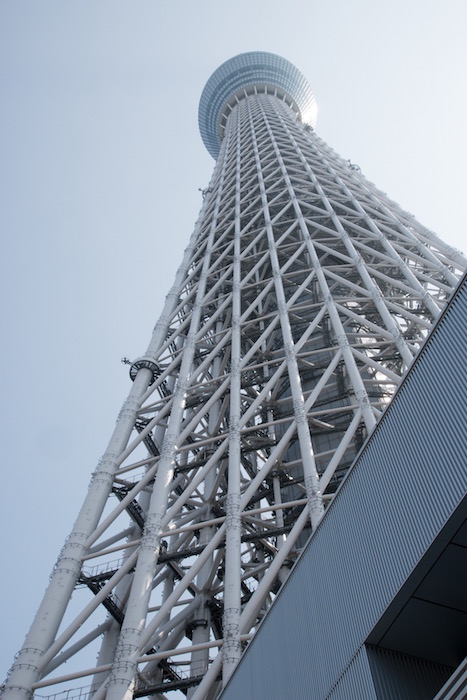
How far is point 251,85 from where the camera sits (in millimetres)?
84250

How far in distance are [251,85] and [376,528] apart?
274 ft

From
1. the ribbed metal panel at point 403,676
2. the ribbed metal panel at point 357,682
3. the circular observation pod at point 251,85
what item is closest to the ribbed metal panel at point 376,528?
the ribbed metal panel at point 357,682

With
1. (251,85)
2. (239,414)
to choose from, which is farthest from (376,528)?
(251,85)

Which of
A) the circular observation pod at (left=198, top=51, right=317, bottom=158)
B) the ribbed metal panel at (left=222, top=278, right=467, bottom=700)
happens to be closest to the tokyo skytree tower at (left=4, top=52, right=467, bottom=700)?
the ribbed metal panel at (left=222, top=278, right=467, bottom=700)

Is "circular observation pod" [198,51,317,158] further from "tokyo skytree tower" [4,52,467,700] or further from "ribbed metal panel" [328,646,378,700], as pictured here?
"ribbed metal panel" [328,646,378,700]

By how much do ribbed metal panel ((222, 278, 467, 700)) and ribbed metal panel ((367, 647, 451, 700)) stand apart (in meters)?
0.36

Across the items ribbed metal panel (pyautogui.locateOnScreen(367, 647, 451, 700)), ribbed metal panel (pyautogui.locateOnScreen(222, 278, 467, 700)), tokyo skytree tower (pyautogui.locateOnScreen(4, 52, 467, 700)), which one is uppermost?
tokyo skytree tower (pyautogui.locateOnScreen(4, 52, 467, 700))

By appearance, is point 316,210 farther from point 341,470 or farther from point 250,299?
point 341,470

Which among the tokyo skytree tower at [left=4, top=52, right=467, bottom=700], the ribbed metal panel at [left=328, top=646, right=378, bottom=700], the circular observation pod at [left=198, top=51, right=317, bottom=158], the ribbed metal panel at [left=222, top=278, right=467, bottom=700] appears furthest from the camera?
the circular observation pod at [left=198, top=51, right=317, bottom=158]

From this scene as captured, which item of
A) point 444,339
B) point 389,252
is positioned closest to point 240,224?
point 389,252

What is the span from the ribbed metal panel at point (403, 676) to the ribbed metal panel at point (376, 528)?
36cm

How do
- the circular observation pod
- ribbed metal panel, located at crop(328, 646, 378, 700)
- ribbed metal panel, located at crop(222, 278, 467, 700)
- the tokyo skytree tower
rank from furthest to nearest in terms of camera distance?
the circular observation pod → the tokyo skytree tower → ribbed metal panel, located at crop(222, 278, 467, 700) → ribbed metal panel, located at crop(328, 646, 378, 700)

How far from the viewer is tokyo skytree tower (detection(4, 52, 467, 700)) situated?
1659 cm

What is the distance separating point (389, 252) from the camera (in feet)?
105
